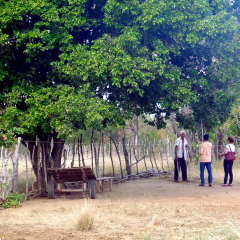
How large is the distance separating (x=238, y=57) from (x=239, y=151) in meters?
7.55

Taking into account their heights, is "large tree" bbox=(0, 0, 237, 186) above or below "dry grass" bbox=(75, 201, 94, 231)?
above

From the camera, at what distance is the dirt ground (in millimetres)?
5359

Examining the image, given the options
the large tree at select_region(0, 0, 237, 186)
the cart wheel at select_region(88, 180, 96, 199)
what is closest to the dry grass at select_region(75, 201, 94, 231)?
the large tree at select_region(0, 0, 237, 186)

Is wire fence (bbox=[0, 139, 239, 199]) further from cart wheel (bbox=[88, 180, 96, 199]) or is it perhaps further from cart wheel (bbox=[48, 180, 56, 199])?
cart wheel (bbox=[88, 180, 96, 199])

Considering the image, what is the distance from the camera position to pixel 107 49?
979 centimetres

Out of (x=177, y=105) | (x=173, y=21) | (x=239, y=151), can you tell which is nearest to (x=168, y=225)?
(x=177, y=105)

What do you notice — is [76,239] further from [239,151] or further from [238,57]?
[239,151]

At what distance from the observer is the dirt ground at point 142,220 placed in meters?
5.36

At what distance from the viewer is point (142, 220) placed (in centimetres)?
667

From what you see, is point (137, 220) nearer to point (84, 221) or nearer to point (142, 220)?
point (142, 220)

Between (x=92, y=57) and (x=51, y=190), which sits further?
(x=51, y=190)

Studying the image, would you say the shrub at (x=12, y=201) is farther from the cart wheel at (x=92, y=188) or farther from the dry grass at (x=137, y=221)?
the cart wheel at (x=92, y=188)

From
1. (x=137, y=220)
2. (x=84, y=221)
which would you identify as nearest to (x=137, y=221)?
(x=137, y=220)

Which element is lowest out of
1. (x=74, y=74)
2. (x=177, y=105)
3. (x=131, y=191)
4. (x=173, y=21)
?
(x=131, y=191)
